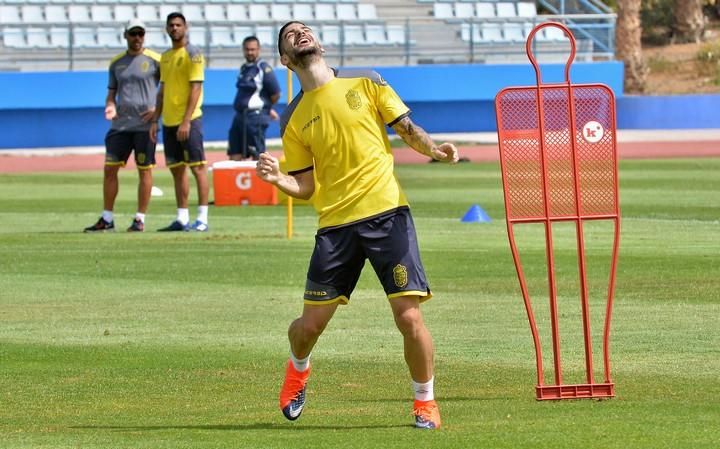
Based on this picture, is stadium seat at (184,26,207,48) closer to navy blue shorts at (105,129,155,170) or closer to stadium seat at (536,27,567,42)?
stadium seat at (536,27,567,42)

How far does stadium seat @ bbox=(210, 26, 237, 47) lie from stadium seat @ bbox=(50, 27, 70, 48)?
13.0 feet

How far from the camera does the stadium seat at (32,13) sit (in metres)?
42.3

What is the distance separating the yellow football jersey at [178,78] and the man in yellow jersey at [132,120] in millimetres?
269

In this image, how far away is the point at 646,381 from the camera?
901 cm

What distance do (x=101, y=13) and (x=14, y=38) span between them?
3.97 metres

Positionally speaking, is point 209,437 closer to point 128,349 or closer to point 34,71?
point 128,349

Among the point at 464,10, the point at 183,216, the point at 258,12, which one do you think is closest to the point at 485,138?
the point at 464,10

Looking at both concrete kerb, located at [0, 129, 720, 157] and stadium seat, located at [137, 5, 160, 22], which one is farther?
stadium seat, located at [137, 5, 160, 22]

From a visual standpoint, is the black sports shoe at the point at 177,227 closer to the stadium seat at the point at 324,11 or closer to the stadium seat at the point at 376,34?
the stadium seat at the point at 376,34

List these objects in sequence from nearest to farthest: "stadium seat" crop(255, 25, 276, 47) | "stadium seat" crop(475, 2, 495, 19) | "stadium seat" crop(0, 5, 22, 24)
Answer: "stadium seat" crop(255, 25, 276, 47) → "stadium seat" crop(0, 5, 22, 24) → "stadium seat" crop(475, 2, 495, 19)

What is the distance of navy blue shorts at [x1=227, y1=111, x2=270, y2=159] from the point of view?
24.7 m

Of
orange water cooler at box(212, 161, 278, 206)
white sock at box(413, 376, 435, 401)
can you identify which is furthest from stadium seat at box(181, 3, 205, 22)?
white sock at box(413, 376, 435, 401)

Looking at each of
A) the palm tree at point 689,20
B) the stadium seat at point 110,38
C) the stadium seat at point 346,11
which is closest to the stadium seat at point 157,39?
the stadium seat at point 110,38

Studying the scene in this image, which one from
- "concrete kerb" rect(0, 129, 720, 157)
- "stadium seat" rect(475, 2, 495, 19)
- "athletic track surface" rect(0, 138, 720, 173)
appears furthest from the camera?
"stadium seat" rect(475, 2, 495, 19)
